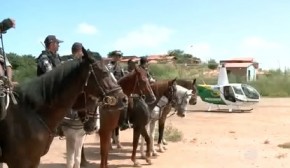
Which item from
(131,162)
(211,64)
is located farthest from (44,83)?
(211,64)

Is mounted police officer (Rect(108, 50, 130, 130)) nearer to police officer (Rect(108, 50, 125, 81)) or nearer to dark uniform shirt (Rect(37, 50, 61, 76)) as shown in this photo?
police officer (Rect(108, 50, 125, 81))

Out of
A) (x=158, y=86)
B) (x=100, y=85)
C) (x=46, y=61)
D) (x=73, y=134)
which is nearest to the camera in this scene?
(x=100, y=85)

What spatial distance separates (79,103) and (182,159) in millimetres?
6751

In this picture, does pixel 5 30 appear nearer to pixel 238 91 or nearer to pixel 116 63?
pixel 116 63

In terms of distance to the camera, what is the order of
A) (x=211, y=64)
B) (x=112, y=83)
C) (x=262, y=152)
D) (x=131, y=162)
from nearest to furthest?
(x=112, y=83)
(x=131, y=162)
(x=262, y=152)
(x=211, y=64)

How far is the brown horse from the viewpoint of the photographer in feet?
29.4

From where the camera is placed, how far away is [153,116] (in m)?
12.4

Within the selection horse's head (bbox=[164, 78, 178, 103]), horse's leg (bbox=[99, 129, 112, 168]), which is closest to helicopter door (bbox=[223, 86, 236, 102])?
horse's head (bbox=[164, 78, 178, 103])

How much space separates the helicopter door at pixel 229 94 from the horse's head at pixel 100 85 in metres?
24.1

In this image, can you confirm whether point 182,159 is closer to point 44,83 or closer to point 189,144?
point 189,144

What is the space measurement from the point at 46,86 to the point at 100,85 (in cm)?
65

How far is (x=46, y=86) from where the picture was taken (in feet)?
18.2

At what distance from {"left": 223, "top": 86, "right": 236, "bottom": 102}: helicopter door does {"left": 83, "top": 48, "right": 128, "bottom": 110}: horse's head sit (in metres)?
24.1

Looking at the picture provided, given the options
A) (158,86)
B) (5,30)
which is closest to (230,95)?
(158,86)
